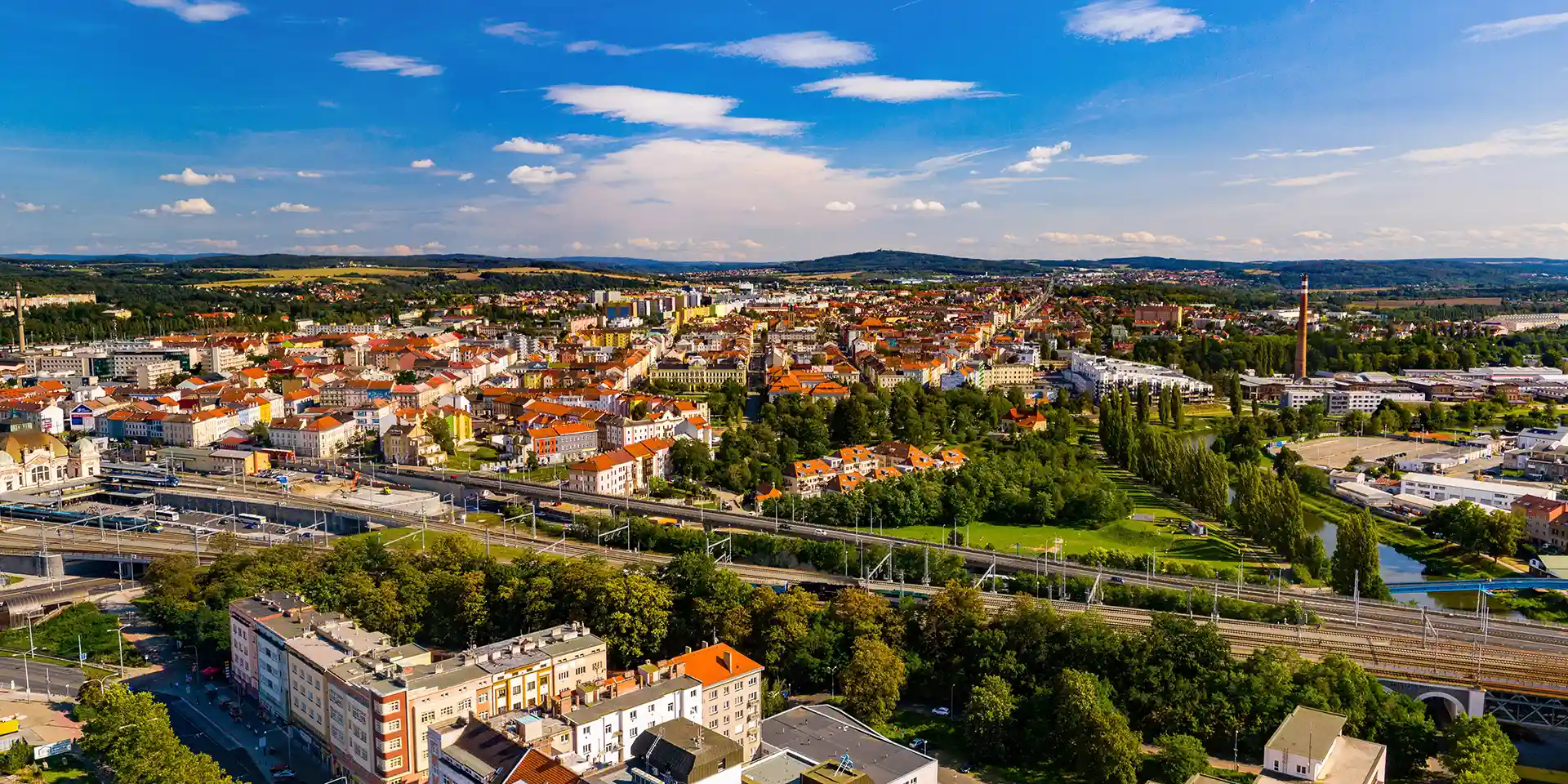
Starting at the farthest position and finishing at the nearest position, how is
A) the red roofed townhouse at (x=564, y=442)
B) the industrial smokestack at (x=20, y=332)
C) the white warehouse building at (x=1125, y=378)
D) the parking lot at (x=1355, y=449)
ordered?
the industrial smokestack at (x=20, y=332) → the white warehouse building at (x=1125, y=378) → the parking lot at (x=1355, y=449) → the red roofed townhouse at (x=564, y=442)

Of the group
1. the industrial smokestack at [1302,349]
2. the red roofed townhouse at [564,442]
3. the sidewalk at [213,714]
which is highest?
the industrial smokestack at [1302,349]

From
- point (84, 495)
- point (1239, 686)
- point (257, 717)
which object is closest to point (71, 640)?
point (257, 717)

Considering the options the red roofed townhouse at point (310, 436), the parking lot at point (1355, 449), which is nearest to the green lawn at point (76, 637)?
the red roofed townhouse at point (310, 436)

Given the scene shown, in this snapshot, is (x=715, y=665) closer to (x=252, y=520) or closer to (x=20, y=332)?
(x=252, y=520)

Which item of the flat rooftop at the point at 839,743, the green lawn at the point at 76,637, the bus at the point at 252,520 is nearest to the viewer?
the flat rooftop at the point at 839,743

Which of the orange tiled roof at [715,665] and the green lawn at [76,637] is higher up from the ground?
the orange tiled roof at [715,665]

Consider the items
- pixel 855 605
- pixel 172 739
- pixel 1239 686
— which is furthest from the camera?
pixel 855 605

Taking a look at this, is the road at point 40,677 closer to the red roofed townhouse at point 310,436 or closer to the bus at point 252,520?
the bus at point 252,520

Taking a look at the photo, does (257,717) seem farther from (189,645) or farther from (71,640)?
(71,640)
